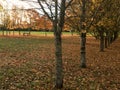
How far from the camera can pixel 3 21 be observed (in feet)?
247

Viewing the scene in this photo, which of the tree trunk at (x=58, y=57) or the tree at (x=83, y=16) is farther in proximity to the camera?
the tree at (x=83, y=16)

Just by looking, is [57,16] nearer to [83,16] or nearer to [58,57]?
[58,57]

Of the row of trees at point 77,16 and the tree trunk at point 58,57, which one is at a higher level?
the row of trees at point 77,16

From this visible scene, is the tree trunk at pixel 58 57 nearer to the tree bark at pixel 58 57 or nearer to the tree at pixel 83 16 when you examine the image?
the tree bark at pixel 58 57

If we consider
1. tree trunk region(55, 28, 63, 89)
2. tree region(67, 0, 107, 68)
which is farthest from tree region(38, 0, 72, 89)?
tree region(67, 0, 107, 68)

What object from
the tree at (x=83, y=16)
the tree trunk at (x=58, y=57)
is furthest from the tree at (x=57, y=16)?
the tree at (x=83, y=16)

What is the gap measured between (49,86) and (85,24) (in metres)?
4.81

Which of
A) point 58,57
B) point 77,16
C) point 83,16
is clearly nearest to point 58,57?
point 58,57

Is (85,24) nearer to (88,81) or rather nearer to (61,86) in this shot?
(88,81)

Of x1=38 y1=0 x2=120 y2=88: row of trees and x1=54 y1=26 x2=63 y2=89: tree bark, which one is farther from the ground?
x1=38 y1=0 x2=120 y2=88: row of trees

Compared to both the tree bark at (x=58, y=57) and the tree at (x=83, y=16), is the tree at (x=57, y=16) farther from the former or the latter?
the tree at (x=83, y=16)

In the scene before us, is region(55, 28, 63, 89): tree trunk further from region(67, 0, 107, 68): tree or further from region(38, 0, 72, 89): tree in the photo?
region(67, 0, 107, 68): tree

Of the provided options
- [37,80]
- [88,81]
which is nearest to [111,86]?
[88,81]

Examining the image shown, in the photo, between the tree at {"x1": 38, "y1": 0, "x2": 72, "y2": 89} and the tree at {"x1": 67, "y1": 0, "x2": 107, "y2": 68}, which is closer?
the tree at {"x1": 38, "y1": 0, "x2": 72, "y2": 89}
